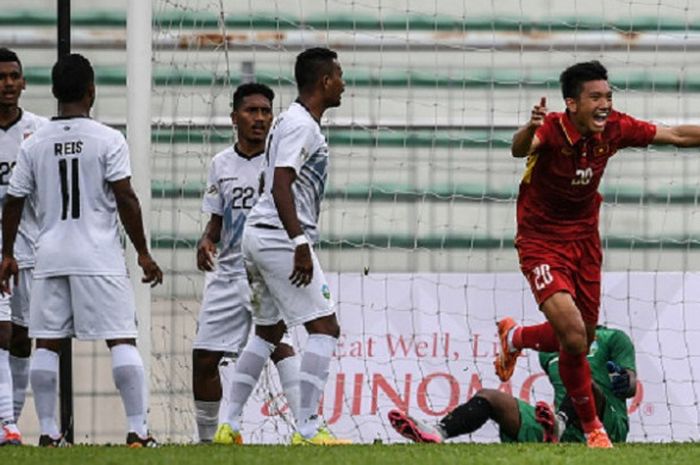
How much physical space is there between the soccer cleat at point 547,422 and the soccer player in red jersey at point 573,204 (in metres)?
0.39

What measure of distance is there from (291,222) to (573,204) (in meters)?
1.47

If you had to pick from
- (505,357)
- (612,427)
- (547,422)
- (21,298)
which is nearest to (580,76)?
(505,357)

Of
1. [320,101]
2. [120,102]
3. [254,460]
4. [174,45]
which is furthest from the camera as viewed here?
[120,102]

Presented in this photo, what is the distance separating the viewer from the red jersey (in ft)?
28.5

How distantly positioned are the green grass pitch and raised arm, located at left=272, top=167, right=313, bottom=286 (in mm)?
764

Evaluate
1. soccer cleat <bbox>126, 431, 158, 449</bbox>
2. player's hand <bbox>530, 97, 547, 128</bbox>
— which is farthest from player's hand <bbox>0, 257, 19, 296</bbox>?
player's hand <bbox>530, 97, 547, 128</bbox>

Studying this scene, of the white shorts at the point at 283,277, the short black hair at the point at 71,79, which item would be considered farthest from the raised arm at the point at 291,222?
the short black hair at the point at 71,79

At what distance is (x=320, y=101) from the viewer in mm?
8719

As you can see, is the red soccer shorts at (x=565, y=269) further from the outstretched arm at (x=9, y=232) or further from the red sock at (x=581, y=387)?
the outstretched arm at (x=9, y=232)

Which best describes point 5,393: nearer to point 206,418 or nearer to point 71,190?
point 71,190

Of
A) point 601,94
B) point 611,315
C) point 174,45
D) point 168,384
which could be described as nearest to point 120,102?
point 174,45

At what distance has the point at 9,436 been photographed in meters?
8.84

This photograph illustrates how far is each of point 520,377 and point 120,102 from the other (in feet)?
11.1

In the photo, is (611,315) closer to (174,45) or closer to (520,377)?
(520,377)
